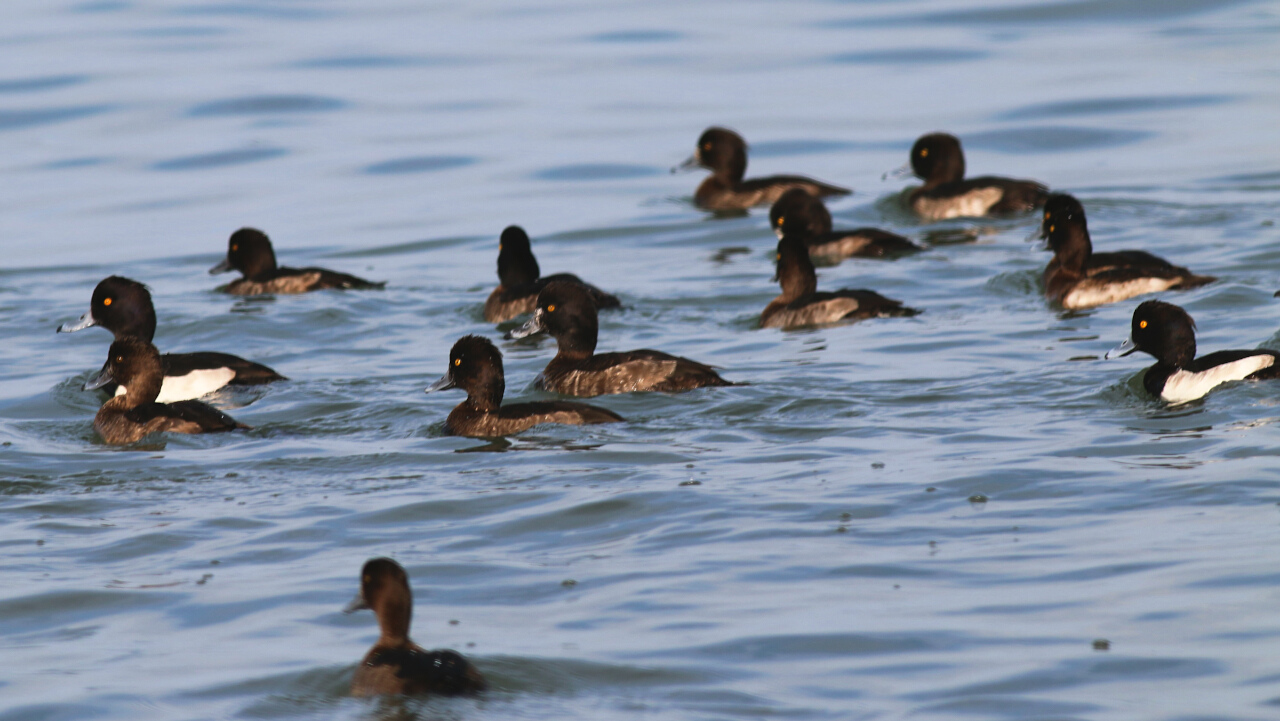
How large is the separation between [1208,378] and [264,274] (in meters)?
8.52

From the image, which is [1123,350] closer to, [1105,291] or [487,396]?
[1105,291]

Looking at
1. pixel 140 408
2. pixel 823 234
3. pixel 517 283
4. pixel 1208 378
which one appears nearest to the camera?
pixel 1208 378

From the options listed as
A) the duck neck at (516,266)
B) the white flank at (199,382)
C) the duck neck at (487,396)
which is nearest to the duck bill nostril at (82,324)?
the white flank at (199,382)

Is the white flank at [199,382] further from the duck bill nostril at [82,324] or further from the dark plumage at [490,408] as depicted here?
the dark plumage at [490,408]

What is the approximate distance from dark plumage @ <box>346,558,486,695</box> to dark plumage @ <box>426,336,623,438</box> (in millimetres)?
4142

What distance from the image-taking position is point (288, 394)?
11516mm

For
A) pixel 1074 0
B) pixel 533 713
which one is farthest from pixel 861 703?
pixel 1074 0

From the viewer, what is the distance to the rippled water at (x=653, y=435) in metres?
6.22

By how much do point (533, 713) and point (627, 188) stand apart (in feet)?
50.5

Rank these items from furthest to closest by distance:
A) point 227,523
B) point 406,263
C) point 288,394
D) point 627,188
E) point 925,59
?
point 925,59
point 627,188
point 406,263
point 288,394
point 227,523

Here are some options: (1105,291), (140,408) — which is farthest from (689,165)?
(140,408)

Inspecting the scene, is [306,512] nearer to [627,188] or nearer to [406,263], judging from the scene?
[406,263]

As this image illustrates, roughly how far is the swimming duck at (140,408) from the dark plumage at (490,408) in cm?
135

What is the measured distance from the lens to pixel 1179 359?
1058cm
